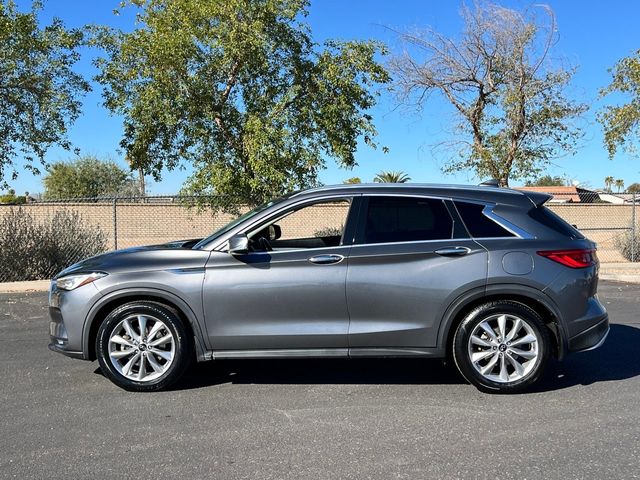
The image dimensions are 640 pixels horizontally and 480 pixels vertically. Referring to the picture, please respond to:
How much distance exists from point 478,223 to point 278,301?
6.00 ft

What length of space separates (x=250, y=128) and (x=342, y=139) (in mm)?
1892

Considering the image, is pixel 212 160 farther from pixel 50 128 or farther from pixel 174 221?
pixel 174 221

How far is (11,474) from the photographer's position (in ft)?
11.7

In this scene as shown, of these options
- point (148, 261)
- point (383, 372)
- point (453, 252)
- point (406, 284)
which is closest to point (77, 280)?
point (148, 261)

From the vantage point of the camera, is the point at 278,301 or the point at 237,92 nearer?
the point at 278,301

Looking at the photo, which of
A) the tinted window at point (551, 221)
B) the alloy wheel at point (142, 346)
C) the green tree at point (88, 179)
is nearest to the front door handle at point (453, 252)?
the tinted window at point (551, 221)

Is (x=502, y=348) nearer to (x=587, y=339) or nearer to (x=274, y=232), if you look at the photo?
(x=587, y=339)

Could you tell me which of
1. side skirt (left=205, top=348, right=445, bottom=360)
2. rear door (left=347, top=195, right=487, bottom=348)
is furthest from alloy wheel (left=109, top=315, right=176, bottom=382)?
rear door (left=347, top=195, right=487, bottom=348)

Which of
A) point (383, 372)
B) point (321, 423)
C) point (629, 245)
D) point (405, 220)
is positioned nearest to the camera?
point (321, 423)

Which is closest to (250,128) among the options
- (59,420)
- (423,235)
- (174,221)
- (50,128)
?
(50,128)

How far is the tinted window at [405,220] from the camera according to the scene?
5070 mm

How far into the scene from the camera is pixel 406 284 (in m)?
4.91

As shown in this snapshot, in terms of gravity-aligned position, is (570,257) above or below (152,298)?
above

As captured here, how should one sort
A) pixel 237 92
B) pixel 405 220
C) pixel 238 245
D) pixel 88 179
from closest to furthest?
pixel 238 245 < pixel 405 220 < pixel 237 92 < pixel 88 179
